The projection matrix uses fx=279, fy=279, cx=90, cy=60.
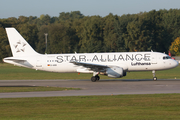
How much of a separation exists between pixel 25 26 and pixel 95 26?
1148 inches

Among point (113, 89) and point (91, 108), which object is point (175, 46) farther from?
point (91, 108)

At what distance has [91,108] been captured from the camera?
637 inches

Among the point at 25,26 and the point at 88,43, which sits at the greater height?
the point at 25,26

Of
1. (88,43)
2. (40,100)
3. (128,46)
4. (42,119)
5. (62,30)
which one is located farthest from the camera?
(62,30)

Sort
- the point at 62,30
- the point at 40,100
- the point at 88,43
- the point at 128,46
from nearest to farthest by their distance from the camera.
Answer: the point at 40,100
the point at 128,46
the point at 88,43
the point at 62,30

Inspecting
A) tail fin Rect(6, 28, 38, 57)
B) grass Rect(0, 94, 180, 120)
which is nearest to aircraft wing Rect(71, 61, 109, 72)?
tail fin Rect(6, 28, 38, 57)

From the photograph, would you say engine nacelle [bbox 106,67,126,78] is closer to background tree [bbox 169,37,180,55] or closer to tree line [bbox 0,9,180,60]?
tree line [bbox 0,9,180,60]

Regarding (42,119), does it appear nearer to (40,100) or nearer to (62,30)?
(40,100)

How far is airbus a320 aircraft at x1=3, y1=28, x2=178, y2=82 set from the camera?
3484 cm

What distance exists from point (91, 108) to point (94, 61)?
1982 centimetres

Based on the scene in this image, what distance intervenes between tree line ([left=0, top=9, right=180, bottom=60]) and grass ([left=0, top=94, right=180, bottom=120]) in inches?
3036

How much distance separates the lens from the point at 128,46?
101 meters

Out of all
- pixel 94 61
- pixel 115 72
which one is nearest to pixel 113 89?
pixel 115 72

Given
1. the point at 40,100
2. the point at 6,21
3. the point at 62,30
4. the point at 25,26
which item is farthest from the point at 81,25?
the point at 40,100
